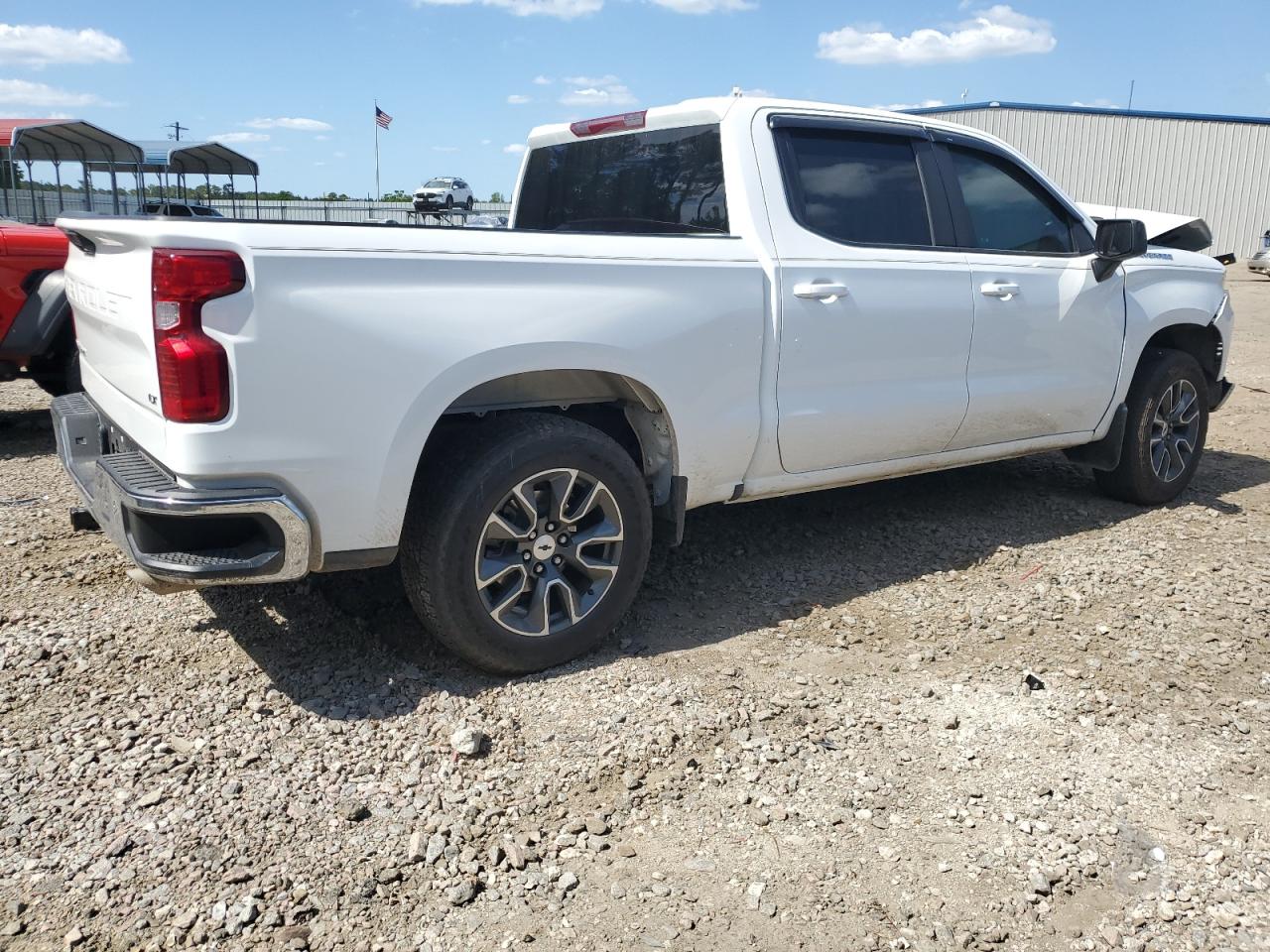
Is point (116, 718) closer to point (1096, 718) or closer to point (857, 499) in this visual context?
point (1096, 718)

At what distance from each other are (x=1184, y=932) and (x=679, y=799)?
4.18 ft

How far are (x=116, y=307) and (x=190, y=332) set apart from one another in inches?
22.0

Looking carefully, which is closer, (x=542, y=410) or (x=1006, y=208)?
(x=542, y=410)

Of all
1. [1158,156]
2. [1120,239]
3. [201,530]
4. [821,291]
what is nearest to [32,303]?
[201,530]

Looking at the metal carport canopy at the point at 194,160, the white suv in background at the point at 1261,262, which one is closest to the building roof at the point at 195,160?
the metal carport canopy at the point at 194,160

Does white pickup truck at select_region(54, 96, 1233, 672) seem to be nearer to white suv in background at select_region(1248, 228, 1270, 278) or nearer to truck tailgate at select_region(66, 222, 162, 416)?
truck tailgate at select_region(66, 222, 162, 416)

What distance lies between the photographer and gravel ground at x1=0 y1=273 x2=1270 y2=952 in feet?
8.27

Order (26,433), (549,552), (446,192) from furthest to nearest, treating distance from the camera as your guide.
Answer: (446,192) < (26,433) < (549,552)

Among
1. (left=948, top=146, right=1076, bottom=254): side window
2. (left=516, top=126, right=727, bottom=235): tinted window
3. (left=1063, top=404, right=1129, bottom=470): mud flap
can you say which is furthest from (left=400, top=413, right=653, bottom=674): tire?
(left=1063, top=404, right=1129, bottom=470): mud flap

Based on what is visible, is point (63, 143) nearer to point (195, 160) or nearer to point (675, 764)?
point (195, 160)

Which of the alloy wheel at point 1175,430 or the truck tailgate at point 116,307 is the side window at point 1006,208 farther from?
the truck tailgate at point 116,307

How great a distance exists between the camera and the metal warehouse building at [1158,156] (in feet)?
99.7

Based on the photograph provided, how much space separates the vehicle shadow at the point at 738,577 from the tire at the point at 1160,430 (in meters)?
0.14

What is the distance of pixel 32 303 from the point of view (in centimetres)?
662
